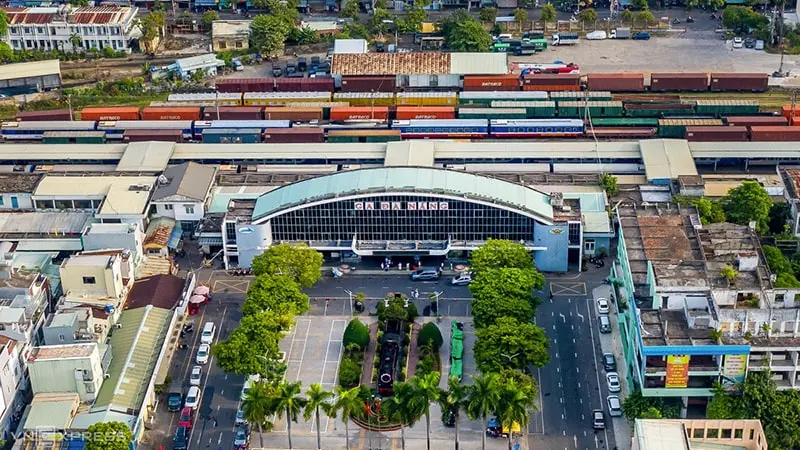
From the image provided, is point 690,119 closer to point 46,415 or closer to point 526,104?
point 526,104

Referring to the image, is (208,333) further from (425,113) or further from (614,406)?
(425,113)

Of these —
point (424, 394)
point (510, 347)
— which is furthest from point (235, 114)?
point (424, 394)

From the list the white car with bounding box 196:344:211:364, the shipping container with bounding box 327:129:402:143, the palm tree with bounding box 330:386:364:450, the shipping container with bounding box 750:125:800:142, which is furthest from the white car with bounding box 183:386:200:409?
the shipping container with bounding box 750:125:800:142

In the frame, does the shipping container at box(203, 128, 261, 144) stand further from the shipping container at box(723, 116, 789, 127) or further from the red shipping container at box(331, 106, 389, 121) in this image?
the shipping container at box(723, 116, 789, 127)

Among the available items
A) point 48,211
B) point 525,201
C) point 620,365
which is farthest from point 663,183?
point 48,211

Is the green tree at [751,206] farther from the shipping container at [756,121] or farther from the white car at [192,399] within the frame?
the white car at [192,399]

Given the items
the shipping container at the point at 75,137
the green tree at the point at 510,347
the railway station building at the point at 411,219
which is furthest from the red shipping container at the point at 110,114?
the green tree at the point at 510,347
